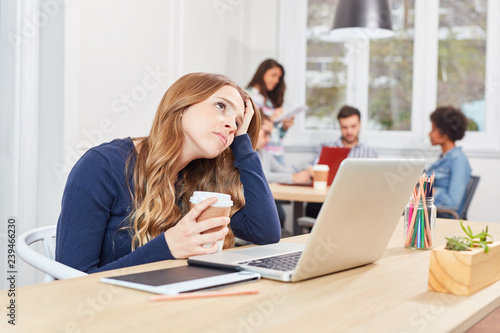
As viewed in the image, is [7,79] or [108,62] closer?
[7,79]

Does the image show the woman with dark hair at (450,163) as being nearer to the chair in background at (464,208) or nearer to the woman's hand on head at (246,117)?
the chair in background at (464,208)

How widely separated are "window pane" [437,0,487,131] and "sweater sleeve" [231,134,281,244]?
3.59 metres

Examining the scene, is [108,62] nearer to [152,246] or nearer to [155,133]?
[155,133]

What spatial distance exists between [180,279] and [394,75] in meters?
4.38

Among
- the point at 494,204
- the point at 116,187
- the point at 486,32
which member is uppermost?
the point at 486,32

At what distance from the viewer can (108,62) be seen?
11.4 feet

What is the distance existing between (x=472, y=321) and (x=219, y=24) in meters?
4.38

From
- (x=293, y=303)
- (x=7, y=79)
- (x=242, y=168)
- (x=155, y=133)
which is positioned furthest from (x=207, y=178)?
(x=7, y=79)

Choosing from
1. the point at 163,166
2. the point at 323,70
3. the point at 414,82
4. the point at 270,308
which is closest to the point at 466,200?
the point at 414,82

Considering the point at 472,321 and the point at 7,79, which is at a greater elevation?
the point at 7,79

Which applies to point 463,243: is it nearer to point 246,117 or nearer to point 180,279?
point 180,279

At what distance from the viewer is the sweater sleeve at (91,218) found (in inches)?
52.2

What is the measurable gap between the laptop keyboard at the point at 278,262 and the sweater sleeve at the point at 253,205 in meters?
0.34

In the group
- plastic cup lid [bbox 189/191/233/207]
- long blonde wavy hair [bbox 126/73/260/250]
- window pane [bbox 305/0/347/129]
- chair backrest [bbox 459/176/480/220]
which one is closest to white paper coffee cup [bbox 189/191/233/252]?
plastic cup lid [bbox 189/191/233/207]
